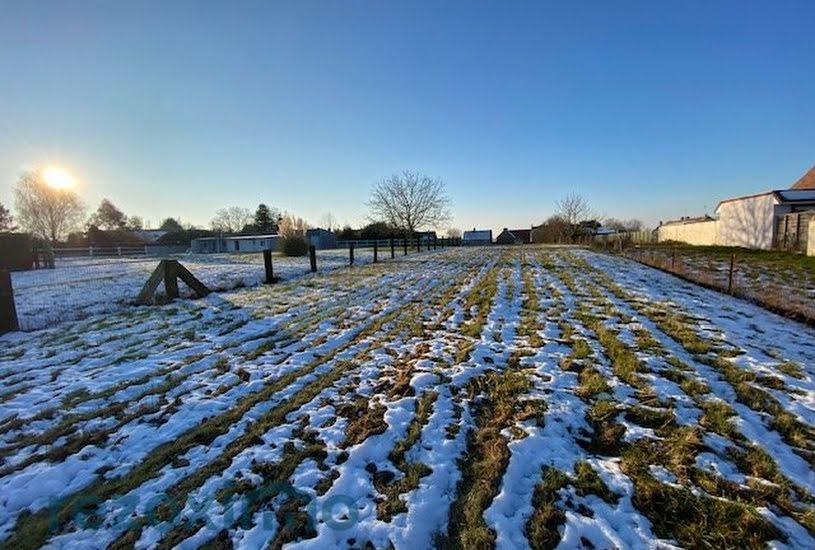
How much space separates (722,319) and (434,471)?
6.29 m

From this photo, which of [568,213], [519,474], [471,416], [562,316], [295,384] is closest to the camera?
[519,474]

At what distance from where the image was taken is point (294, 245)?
25.6 metres

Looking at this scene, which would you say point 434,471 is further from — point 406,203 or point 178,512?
point 406,203

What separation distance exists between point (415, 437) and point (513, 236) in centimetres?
7496

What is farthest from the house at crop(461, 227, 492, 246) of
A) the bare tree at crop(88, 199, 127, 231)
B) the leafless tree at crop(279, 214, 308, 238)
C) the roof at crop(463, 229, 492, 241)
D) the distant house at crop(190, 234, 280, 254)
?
the bare tree at crop(88, 199, 127, 231)

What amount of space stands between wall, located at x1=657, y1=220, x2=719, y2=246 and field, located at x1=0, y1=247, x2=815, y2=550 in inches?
1098

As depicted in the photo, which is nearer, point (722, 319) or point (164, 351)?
point (164, 351)

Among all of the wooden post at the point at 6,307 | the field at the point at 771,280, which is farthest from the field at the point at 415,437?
the field at the point at 771,280

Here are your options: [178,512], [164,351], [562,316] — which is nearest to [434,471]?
[178,512]

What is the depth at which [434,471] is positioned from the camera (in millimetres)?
2586

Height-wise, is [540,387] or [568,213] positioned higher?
[568,213]

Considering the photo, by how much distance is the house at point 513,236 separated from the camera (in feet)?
240

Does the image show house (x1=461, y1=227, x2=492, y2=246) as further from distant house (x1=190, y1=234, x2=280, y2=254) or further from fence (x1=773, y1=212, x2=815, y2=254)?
fence (x1=773, y1=212, x2=815, y2=254)

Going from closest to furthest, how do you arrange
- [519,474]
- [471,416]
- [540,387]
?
[519,474] → [471,416] → [540,387]
